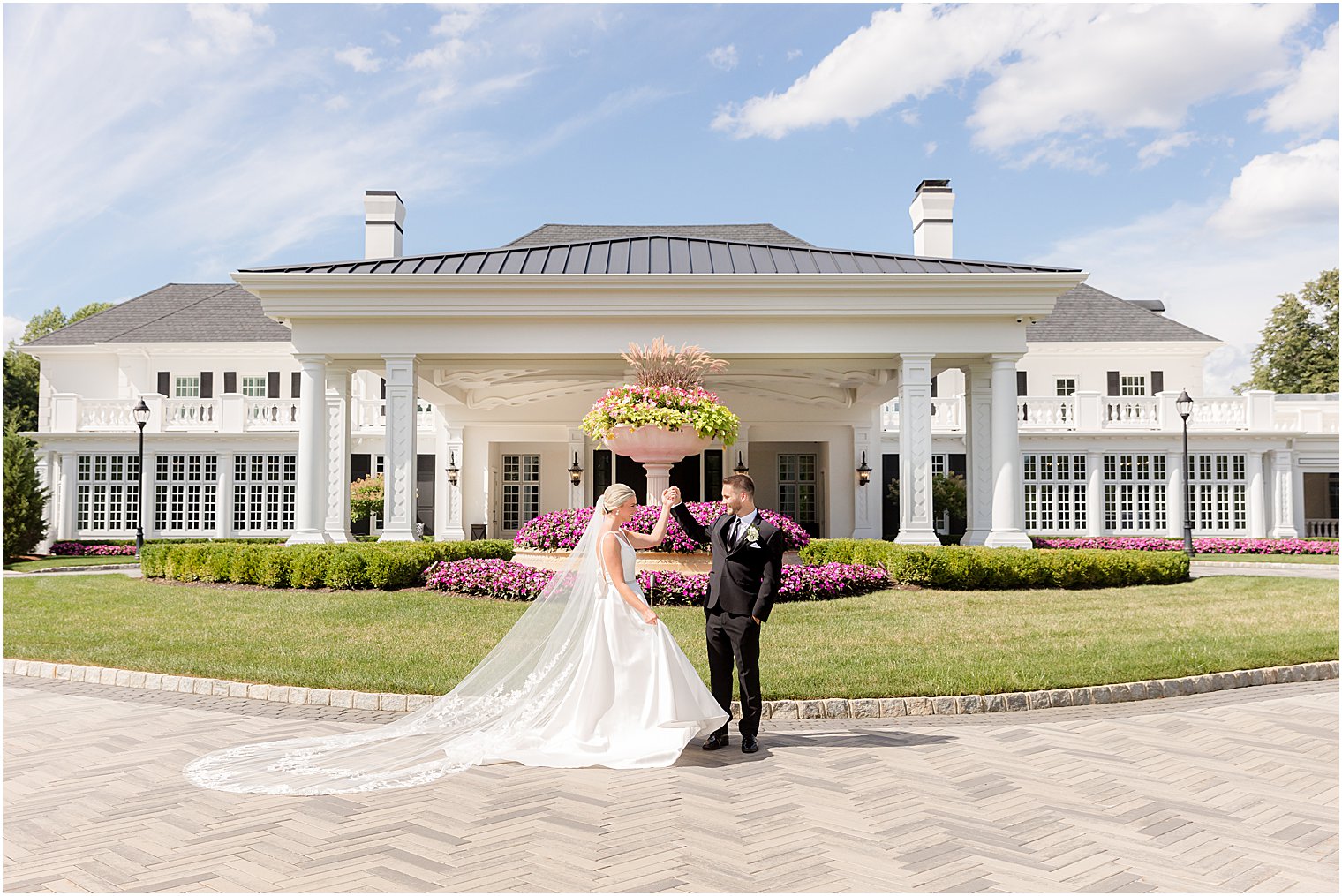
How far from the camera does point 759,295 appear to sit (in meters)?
20.3

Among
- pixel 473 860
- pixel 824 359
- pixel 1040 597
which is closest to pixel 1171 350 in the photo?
pixel 824 359

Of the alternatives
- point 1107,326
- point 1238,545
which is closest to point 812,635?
point 1238,545

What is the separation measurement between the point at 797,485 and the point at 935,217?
11.0 m

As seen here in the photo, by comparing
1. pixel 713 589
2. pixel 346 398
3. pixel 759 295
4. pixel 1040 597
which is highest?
pixel 759 295

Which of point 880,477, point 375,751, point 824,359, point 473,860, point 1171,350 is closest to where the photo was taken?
point 473,860

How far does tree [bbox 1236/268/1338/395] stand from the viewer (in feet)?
169

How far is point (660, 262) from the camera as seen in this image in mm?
21422

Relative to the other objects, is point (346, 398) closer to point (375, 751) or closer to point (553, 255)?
point (553, 255)

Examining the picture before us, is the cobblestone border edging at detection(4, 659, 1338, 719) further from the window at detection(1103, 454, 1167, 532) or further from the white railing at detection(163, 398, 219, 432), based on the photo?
the white railing at detection(163, 398, 219, 432)

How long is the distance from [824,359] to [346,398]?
1102 cm

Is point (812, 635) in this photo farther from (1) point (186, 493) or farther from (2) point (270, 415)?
(1) point (186, 493)

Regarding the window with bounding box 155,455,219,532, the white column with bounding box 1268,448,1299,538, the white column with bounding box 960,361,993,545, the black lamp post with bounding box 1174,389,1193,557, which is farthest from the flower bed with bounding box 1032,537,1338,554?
the window with bounding box 155,455,219,532

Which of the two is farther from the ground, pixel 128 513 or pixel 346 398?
pixel 346 398

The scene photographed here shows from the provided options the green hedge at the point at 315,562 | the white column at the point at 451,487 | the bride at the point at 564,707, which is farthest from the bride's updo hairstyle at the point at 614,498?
the white column at the point at 451,487
